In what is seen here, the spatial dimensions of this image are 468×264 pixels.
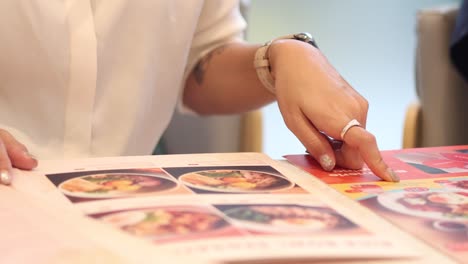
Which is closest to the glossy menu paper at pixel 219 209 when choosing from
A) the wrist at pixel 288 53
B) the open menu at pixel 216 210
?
the open menu at pixel 216 210

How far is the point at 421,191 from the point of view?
52 centimetres

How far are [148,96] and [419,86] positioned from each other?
2.21 ft

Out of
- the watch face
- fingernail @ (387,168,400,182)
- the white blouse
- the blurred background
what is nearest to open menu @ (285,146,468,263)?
fingernail @ (387,168,400,182)

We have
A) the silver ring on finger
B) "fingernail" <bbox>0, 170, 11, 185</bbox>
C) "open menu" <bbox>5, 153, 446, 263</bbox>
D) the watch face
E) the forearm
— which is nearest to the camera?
"open menu" <bbox>5, 153, 446, 263</bbox>

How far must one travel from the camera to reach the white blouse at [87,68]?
2.42 feet

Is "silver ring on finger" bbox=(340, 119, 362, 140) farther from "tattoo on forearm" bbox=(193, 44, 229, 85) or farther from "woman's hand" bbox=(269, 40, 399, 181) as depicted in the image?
"tattoo on forearm" bbox=(193, 44, 229, 85)

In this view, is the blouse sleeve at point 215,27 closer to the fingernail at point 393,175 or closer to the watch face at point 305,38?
the watch face at point 305,38

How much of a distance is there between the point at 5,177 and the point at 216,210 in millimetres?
163

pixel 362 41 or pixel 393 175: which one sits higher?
pixel 362 41

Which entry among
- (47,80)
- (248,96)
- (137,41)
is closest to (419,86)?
(248,96)

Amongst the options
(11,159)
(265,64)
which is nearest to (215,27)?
(265,64)

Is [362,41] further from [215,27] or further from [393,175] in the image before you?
[393,175]

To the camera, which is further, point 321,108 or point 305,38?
point 305,38

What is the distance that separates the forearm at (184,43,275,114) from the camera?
86 centimetres
